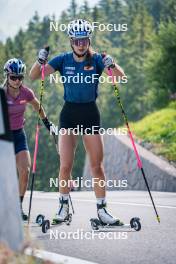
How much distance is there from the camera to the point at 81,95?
8.81 meters

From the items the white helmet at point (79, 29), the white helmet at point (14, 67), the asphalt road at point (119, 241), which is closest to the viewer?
the asphalt road at point (119, 241)

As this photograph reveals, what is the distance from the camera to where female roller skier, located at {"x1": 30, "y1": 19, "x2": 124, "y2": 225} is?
28.5 feet

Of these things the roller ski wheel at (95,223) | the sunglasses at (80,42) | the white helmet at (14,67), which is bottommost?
the roller ski wheel at (95,223)

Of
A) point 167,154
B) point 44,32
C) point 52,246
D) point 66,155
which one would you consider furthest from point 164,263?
point 44,32

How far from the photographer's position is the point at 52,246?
7762mm

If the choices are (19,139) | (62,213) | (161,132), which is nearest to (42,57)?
(19,139)

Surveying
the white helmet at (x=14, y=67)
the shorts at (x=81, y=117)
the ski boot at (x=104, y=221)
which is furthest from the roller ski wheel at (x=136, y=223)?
the white helmet at (x=14, y=67)

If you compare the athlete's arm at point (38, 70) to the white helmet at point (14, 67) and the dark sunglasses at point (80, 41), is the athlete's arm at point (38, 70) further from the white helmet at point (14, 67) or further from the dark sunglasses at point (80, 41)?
the white helmet at point (14, 67)

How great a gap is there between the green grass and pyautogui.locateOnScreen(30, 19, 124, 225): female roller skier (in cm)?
1093

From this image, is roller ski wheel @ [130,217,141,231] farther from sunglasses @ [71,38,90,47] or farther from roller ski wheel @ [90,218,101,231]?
sunglasses @ [71,38,90,47]

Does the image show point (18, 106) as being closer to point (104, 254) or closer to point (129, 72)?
point (104, 254)

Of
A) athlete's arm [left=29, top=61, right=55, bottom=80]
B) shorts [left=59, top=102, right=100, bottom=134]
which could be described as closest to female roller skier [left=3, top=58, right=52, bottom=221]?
athlete's arm [left=29, top=61, right=55, bottom=80]

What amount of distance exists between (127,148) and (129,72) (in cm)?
4956

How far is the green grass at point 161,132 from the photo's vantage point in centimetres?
2108
